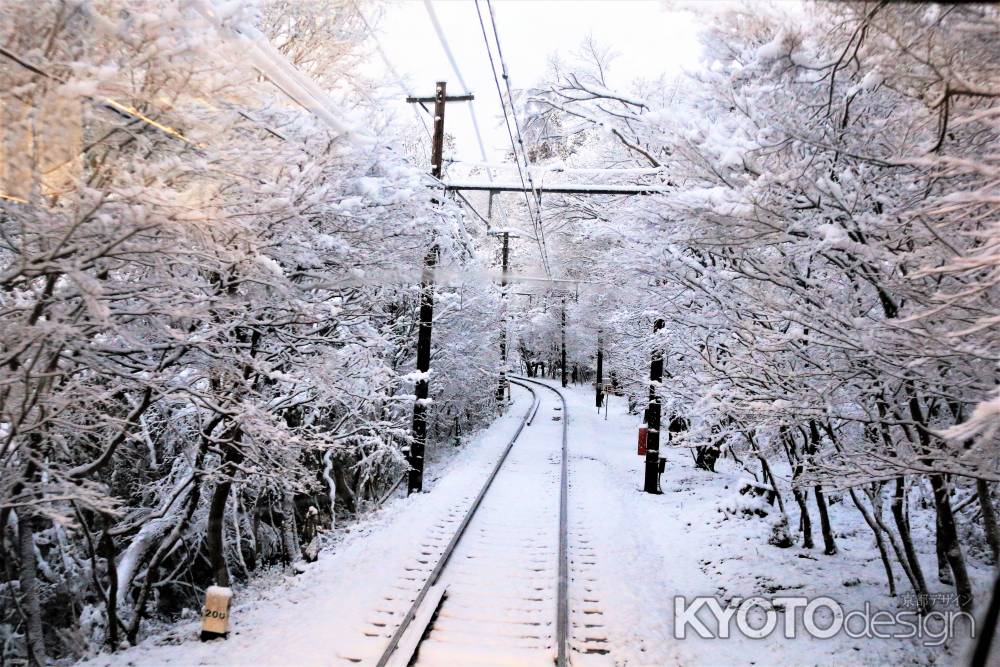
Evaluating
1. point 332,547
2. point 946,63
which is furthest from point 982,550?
point 332,547

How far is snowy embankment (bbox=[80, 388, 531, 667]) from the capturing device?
19.3 ft

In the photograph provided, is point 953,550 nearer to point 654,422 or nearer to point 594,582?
point 594,582

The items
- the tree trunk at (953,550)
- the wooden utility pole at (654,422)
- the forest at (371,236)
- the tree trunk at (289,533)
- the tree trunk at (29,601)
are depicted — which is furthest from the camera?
the wooden utility pole at (654,422)

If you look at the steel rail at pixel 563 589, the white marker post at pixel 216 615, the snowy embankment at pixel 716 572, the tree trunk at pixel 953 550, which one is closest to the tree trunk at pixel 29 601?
the white marker post at pixel 216 615

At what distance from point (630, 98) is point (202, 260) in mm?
5103

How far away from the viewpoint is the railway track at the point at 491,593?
5750 mm

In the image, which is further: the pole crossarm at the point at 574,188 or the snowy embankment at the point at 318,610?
the pole crossarm at the point at 574,188

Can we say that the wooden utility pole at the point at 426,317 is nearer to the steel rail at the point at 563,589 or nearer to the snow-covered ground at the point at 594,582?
the snow-covered ground at the point at 594,582

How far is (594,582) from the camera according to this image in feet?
25.9

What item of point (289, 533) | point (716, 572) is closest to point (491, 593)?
point (716, 572)

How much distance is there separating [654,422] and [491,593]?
7.13 m

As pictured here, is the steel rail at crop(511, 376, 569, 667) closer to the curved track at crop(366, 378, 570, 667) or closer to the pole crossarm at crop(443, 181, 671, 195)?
the curved track at crop(366, 378, 570, 667)

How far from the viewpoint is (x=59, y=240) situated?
3693 millimetres

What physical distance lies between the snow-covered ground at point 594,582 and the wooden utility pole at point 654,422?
1.81ft
